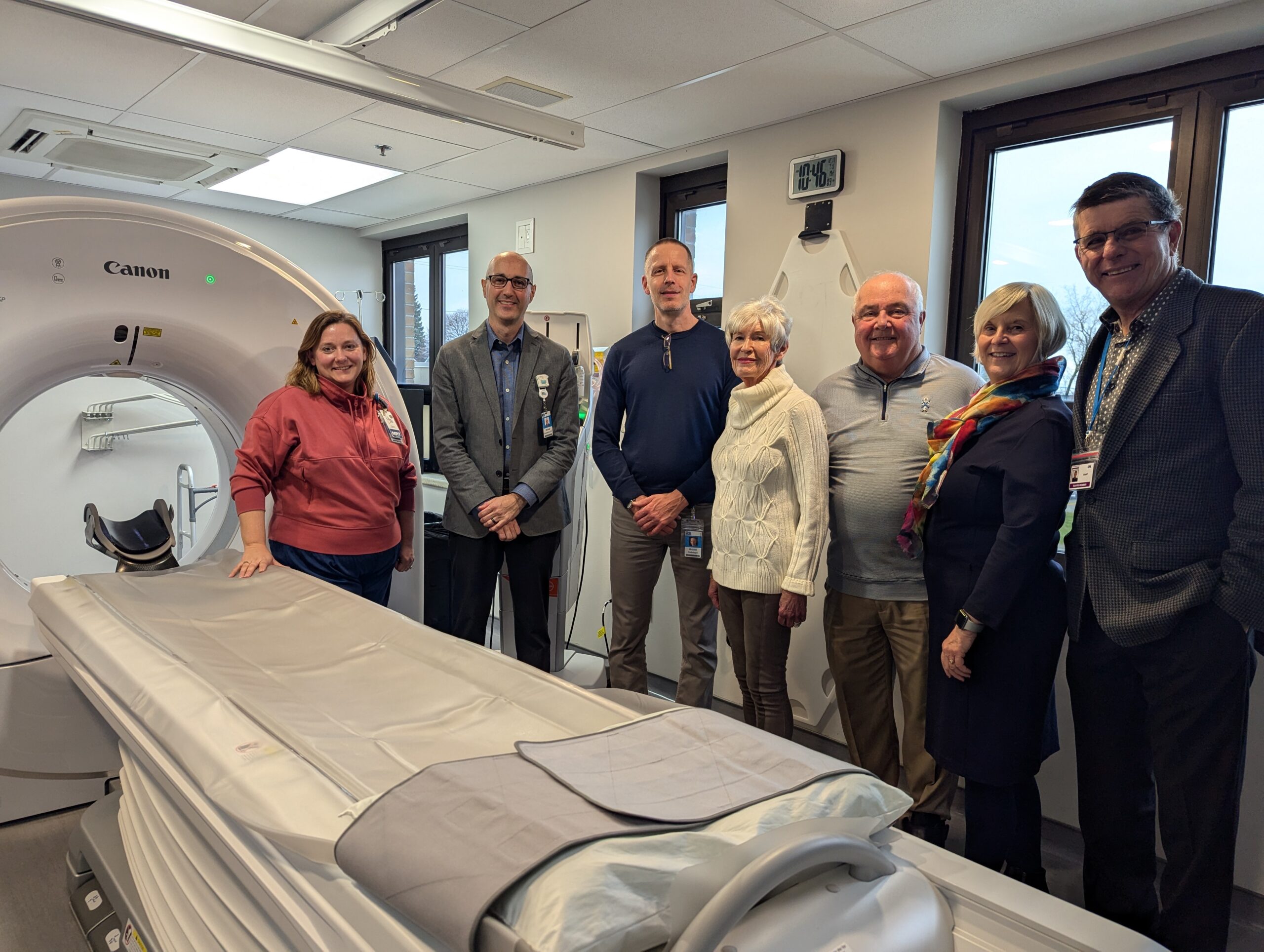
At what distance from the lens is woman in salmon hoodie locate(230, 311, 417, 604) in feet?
6.70

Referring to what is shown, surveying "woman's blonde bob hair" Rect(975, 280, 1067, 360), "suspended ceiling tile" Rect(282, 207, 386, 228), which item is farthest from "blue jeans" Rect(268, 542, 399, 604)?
"suspended ceiling tile" Rect(282, 207, 386, 228)

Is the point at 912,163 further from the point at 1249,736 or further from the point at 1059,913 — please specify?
the point at 1059,913

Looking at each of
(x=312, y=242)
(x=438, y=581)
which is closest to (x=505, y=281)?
(x=438, y=581)

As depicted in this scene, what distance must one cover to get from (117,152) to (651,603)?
278 centimetres

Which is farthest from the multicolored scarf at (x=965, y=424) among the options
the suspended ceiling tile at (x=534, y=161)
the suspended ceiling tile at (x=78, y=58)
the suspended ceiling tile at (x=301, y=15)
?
the suspended ceiling tile at (x=78, y=58)

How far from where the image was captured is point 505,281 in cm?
253

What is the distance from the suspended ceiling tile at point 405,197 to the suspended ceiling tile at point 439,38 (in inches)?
48.3

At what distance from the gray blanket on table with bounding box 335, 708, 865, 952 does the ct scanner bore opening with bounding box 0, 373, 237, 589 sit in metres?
3.44

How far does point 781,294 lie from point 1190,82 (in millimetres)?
1230

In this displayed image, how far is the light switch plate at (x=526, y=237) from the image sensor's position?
3.93m

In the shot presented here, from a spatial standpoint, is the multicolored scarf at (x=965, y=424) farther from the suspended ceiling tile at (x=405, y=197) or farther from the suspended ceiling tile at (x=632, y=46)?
the suspended ceiling tile at (x=405, y=197)

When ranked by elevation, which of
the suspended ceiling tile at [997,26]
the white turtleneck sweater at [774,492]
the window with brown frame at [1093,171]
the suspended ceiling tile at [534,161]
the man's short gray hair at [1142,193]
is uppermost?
the suspended ceiling tile at [997,26]

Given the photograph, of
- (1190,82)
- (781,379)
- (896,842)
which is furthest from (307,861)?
(1190,82)

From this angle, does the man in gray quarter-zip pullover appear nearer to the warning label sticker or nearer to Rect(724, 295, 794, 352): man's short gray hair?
Rect(724, 295, 794, 352): man's short gray hair
